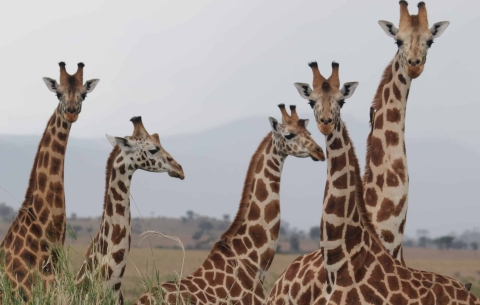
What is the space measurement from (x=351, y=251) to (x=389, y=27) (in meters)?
3.37

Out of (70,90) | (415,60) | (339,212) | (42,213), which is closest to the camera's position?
(339,212)

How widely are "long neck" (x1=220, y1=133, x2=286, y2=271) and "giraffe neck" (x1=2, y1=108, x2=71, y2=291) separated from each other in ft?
6.86

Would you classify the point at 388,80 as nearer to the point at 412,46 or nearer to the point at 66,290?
the point at 412,46

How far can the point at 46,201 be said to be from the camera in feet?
35.2

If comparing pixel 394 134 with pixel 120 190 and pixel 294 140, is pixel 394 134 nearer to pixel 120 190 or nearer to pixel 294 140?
pixel 294 140

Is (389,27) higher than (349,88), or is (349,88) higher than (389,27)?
(389,27)

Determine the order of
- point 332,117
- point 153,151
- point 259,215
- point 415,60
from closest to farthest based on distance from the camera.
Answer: point 332,117
point 415,60
point 153,151
point 259,215

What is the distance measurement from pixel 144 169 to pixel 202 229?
75.5 metres

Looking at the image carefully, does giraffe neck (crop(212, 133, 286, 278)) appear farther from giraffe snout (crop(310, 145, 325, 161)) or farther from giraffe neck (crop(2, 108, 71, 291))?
giraffe neck (crop(2, 108, 71, 291))

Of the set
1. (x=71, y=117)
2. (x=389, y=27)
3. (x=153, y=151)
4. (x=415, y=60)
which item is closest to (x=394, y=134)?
(x=415, y=60)

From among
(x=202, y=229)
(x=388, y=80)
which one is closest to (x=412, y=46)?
(x=388, y=80)

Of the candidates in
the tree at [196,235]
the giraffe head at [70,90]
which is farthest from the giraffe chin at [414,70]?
the tree at [196,235]

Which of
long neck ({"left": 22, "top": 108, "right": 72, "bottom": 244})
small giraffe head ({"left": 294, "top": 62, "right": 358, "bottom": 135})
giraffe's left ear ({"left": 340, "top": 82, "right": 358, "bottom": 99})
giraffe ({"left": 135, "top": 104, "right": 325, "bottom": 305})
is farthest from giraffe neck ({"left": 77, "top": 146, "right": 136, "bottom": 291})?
giraffe's left ear ({"left": 340, "top": 82, "right": 358, "bottom": 99})

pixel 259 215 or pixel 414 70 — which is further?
pixel 259 215
